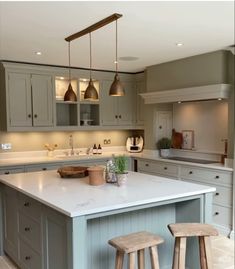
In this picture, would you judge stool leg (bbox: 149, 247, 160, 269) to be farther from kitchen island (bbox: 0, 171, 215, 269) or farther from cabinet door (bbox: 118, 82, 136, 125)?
cabinet door (bbox: 118, 82, 136, 125)

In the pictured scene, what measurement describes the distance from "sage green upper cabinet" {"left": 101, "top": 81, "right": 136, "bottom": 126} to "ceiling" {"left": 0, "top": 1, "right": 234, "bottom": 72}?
1.16 meters

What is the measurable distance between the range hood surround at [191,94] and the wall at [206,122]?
20.8 inches

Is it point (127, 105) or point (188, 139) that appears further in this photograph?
point (127, 105)

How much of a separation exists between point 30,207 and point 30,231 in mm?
227

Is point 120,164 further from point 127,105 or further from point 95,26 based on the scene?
point 127,105

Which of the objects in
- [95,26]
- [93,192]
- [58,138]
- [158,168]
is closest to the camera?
[93,192]

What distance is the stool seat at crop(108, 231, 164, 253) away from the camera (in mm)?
2078

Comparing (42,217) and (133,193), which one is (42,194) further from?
(133,193)

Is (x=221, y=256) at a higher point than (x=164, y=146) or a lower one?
lower

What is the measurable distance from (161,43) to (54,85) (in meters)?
2.09

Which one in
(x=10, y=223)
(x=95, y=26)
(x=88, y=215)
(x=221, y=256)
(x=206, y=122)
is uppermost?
(x=95, y=26)

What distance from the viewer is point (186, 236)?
2.31 m

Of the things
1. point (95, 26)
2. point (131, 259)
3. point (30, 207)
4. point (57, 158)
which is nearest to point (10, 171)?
point (57, 158)

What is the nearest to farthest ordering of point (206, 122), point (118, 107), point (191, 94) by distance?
1. point (191, 94)
2. point (206, 122)
3. point (118, 107)
